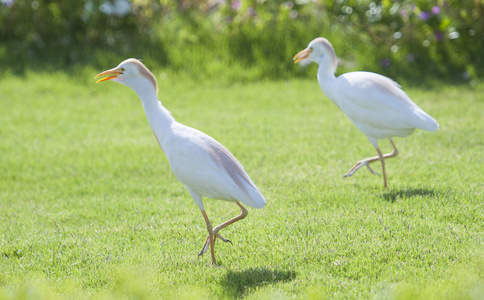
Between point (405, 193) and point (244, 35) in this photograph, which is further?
point (244, 35)

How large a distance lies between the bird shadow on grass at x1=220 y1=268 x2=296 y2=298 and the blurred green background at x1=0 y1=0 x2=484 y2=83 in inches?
264

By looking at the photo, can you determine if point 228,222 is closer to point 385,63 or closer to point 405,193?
point 405,193

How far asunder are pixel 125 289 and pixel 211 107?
6.05 m

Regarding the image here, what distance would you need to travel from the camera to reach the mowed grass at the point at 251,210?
3965 millimetres

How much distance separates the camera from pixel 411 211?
4988 millimetres

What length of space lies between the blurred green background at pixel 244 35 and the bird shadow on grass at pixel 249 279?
6712mm

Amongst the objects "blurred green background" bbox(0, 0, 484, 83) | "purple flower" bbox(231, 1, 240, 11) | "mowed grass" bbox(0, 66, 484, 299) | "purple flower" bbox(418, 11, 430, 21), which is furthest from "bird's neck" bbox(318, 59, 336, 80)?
"purple flower" bbox(231, 1, 240, 11)

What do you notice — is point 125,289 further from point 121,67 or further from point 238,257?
point 121,67

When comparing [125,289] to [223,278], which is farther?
[223,278]

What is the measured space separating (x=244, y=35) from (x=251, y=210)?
624cm

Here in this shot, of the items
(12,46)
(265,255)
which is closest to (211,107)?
(12,46)

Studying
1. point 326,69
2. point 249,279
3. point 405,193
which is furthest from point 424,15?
point 249,279

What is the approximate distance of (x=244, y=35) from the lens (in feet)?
36.4

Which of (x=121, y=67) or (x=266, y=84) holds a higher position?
(x=121, y=67)
